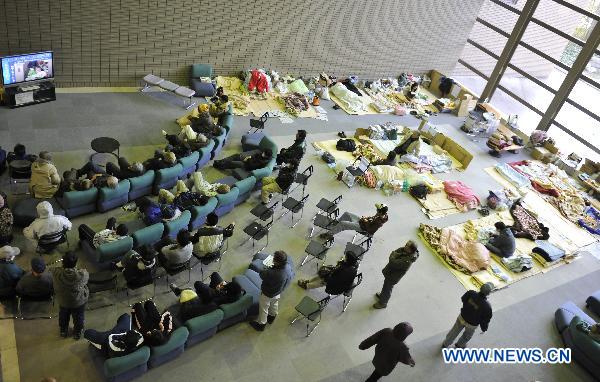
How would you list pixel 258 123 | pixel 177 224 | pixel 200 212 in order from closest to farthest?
pixel 177 224 < pixel 200 212 < pixel 258 123

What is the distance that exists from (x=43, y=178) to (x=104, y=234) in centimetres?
184

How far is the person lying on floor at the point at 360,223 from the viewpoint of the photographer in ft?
32.9

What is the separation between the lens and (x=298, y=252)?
1012 centimetres

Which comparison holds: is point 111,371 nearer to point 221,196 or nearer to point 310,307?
point 310,307

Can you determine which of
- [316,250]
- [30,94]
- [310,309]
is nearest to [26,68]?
[30,94]

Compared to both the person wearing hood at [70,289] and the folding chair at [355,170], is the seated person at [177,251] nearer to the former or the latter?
the person wearing hood at [70,289]

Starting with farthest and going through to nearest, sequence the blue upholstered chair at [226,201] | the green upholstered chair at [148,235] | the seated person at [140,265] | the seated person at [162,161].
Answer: the seated person at [162,161], the blue upholstered chair at [226,201], the green upholstered chair at [148,235], the seated person at [140,265]

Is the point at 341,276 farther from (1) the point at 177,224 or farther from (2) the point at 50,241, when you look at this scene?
(2) the point at 50,241

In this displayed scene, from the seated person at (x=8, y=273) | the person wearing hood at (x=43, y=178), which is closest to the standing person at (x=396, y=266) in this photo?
the seated person at (x=8, y=273)

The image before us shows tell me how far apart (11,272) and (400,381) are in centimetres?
625

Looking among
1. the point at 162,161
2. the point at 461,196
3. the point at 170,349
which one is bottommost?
the point at 170,349

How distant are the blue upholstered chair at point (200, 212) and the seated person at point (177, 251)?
104 cm

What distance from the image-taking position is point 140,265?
7652 mm

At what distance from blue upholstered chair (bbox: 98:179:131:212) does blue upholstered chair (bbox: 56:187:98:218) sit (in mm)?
122
